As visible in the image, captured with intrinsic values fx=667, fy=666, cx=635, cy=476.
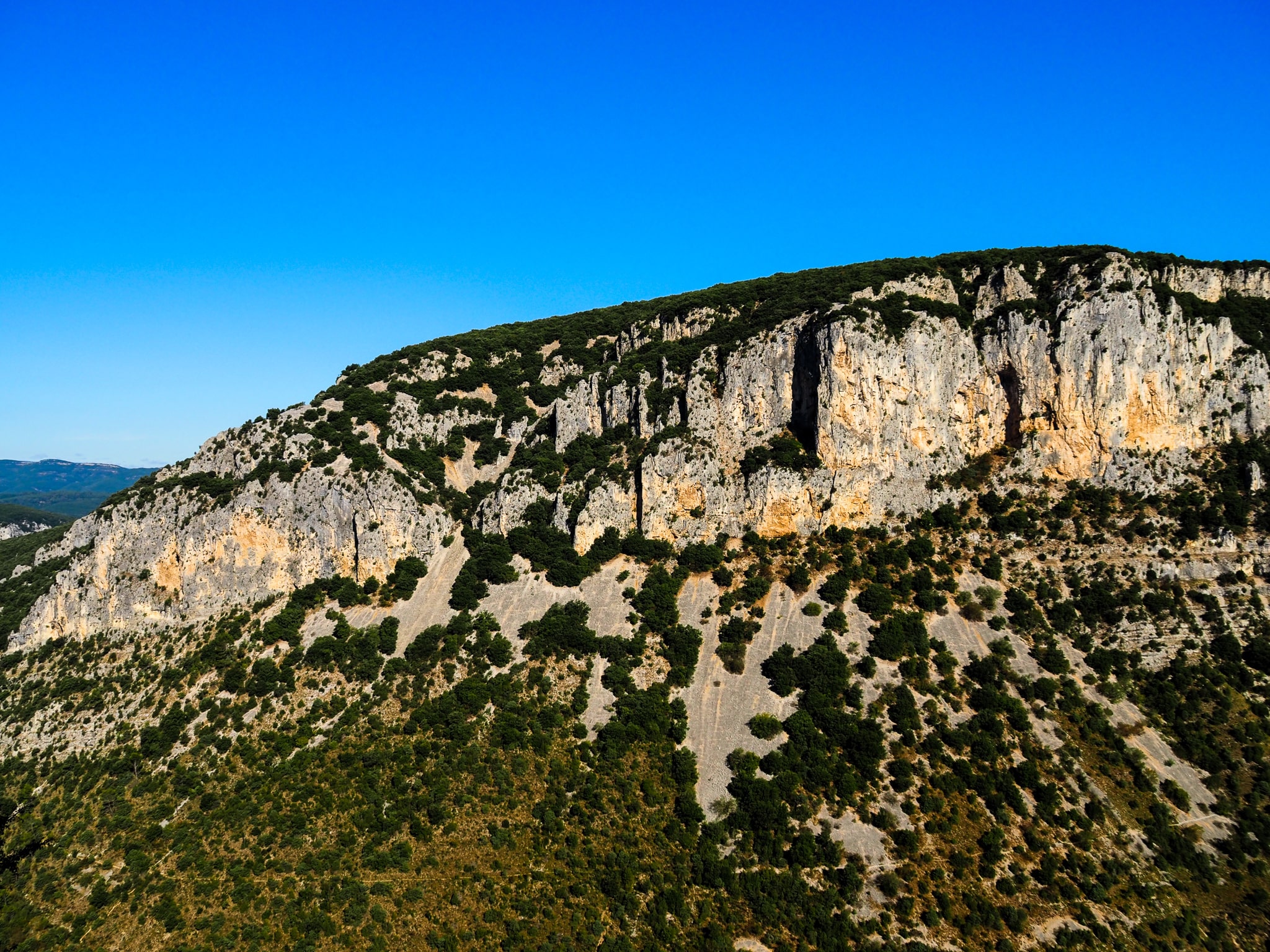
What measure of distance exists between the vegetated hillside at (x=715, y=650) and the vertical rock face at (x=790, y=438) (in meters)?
0.38

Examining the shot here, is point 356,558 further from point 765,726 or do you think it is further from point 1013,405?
point 1013,405

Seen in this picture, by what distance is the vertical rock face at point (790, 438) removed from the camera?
5875cm

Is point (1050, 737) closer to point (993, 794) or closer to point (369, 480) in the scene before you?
point (993, 794)

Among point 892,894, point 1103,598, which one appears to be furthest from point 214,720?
point 1103,598

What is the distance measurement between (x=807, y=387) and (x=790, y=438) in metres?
5.34

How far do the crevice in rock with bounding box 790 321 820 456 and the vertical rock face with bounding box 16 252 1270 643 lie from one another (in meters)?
0.21

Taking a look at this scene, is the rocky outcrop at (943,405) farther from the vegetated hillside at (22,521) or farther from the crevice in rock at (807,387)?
the vegetated hillside at (22,521)

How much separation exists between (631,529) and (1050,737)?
119ft

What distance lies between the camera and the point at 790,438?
63.8 meters

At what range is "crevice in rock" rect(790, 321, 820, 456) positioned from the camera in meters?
62.5

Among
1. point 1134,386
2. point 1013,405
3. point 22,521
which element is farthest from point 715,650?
point 22,521

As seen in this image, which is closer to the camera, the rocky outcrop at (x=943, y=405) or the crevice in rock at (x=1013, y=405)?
the rocky outcrop at (x=943, y=405)

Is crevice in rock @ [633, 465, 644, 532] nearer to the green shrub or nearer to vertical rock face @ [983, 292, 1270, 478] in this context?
the green shrub

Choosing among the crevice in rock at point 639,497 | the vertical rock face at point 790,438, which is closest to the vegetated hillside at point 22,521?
the vertical rock face at point 790,438
